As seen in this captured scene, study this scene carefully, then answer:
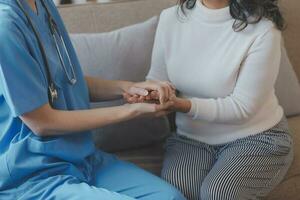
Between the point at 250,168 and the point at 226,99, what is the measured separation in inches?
9.3

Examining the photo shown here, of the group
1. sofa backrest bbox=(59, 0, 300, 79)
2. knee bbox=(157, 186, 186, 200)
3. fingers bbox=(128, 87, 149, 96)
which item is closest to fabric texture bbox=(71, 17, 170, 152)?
sofa backrest bbox=(59, 0, 300, 79)

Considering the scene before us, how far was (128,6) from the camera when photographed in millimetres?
1934

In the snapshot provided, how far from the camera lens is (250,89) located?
4.94 feet

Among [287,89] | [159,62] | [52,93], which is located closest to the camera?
[52,93]

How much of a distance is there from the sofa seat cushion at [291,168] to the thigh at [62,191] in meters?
0.42

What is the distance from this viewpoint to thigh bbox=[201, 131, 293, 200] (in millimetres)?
1414

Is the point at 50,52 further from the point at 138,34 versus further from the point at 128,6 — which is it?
the point at 128,6

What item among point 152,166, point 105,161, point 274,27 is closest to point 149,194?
point 105,161

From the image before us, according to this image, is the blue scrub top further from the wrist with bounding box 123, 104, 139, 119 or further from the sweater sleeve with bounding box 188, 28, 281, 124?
the sweater sleeve with bounding box 188, 28, 281, 124

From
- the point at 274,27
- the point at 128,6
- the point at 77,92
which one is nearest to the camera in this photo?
the point at 77,92

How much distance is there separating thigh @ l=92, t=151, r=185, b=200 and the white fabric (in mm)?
284

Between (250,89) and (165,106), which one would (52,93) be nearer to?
(165,106)

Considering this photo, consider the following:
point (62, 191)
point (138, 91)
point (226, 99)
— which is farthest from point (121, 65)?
point (62, 191)

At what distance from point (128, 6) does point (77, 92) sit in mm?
650
